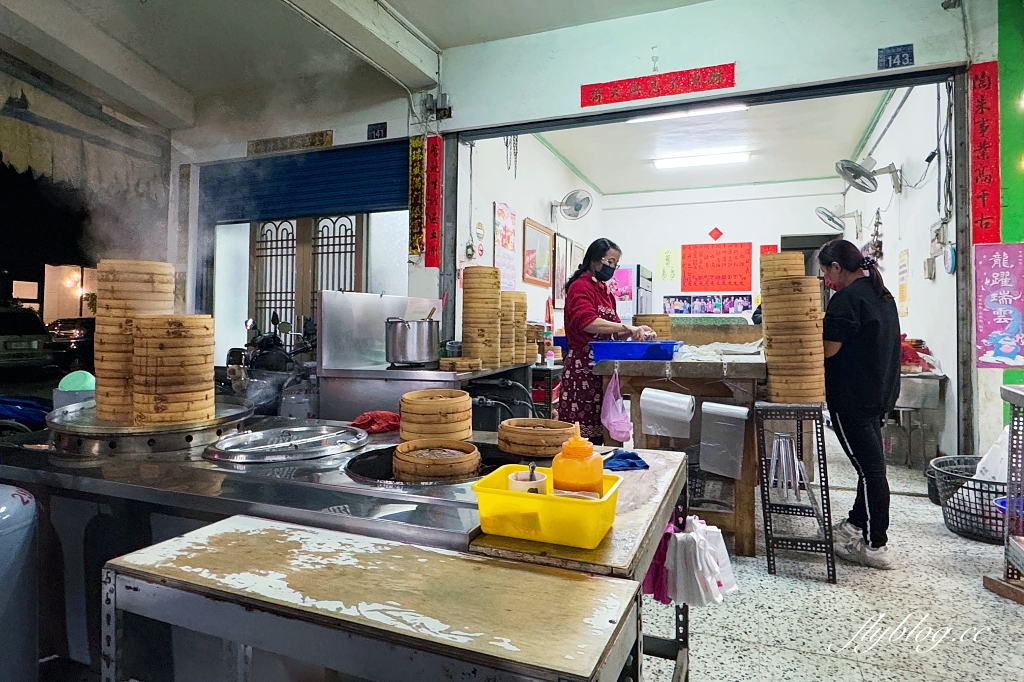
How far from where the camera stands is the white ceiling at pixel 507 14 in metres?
4.52

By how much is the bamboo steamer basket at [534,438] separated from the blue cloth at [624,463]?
0.44ft

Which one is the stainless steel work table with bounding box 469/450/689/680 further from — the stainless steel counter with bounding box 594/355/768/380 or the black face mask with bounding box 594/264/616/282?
the black face mask with bounding box 594/264/616/282

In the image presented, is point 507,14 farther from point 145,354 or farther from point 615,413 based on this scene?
point 145,354

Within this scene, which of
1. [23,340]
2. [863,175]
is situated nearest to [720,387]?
[863,175]

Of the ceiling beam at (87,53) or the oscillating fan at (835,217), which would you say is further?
the oscillating fan at (835,217)

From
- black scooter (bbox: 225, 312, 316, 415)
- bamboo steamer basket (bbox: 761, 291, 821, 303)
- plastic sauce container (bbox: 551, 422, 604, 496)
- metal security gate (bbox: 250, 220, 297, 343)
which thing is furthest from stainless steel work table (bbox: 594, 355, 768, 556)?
metal security gate (bbox: 250, 220, 297, 343)

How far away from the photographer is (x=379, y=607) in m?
0.84

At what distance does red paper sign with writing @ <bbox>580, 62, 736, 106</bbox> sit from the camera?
443 cm

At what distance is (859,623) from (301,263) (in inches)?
250

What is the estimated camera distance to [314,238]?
6.75 m

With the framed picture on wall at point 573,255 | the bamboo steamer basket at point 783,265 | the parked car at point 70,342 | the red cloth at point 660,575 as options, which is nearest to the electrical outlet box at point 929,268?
the bamboo steamer basket at point 783,265

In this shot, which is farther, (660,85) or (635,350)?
(660,85)

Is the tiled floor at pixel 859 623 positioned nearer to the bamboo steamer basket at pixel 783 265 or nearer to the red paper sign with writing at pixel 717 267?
the bamboo steamer basket at pixel 783 265

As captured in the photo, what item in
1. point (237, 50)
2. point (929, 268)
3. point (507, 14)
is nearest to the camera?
point (507, 14)
